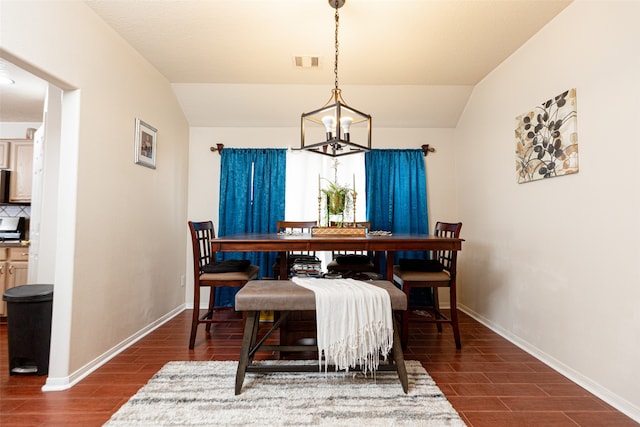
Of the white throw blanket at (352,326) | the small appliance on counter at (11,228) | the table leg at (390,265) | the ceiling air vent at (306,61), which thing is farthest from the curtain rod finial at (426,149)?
the small appliance on counter at (11,228)

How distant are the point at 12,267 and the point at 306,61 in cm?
358

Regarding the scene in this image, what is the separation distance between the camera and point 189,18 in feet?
7.00

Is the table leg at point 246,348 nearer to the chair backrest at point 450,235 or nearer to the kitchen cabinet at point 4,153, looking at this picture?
the chair backrest at point 450,235

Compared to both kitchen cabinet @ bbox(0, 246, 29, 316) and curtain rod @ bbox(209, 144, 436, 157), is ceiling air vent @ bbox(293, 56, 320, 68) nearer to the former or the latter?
curtain rod @ bbox(209, 144, 436, 157)

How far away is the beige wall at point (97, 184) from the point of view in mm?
1738

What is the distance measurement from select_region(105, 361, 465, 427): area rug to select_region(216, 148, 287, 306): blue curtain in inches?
68.8

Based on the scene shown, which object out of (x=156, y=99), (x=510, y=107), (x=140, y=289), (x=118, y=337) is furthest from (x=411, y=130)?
(x=118, y=337)

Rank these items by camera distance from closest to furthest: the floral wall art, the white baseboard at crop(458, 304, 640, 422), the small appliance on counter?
the white baseboard at crop(458, 304, 640, 422)
the floral wall art
the small appliance on counter

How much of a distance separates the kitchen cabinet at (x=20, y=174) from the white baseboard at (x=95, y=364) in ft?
7.34

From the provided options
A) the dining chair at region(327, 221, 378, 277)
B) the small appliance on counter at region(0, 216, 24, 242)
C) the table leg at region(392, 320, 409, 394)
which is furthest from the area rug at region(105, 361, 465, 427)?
the small appliance on counter at region(0, 216, 24, 242)

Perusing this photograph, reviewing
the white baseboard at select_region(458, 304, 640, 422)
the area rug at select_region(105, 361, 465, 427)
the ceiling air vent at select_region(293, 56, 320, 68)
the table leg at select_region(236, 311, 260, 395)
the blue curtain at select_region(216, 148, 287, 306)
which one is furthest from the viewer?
the blue curtain at select_region(216, 148, 287, 306)

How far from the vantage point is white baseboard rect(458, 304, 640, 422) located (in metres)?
1.57

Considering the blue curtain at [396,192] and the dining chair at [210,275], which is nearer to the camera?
the dining chair at [210,275]

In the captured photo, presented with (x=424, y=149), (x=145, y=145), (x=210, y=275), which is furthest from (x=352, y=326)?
(x=424, y=149)
